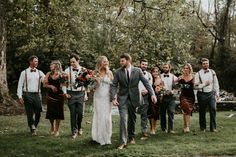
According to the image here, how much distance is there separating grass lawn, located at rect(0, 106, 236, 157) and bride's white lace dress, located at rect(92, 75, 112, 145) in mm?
236

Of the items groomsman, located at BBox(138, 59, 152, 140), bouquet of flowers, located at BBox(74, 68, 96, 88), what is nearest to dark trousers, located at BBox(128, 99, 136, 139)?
groomsman, located at BBox(138, 59, 152, 140)

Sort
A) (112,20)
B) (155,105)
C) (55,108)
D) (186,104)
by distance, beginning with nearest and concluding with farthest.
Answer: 1. (55,108)
2. (155,105)
3. (186,104)
4. (112,20)

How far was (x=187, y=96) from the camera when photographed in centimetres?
1374

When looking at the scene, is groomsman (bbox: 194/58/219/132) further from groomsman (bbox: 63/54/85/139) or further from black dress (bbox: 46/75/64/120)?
black dress (bbox: 46/75/64/120)

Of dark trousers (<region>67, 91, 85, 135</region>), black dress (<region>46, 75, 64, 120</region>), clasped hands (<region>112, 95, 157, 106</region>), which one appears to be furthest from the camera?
black dress (<region>46, 75, 64, 120</region>)

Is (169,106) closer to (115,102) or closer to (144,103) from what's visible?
(144,103)

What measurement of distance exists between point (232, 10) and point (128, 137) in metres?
45.3

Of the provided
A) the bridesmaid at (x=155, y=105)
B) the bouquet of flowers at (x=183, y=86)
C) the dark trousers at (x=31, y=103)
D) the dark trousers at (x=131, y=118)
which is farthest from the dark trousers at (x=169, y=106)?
the dark trousers at (x=31, y=103)

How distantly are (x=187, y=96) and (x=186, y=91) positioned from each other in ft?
0.51

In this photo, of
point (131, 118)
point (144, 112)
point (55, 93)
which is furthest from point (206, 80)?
point (55, 93)

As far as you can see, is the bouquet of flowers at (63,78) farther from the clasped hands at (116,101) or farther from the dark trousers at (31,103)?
the clasped hands at (116,101)

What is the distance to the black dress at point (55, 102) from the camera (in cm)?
1276

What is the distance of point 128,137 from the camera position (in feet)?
38.0

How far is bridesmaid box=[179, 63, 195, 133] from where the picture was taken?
44.4 feet
